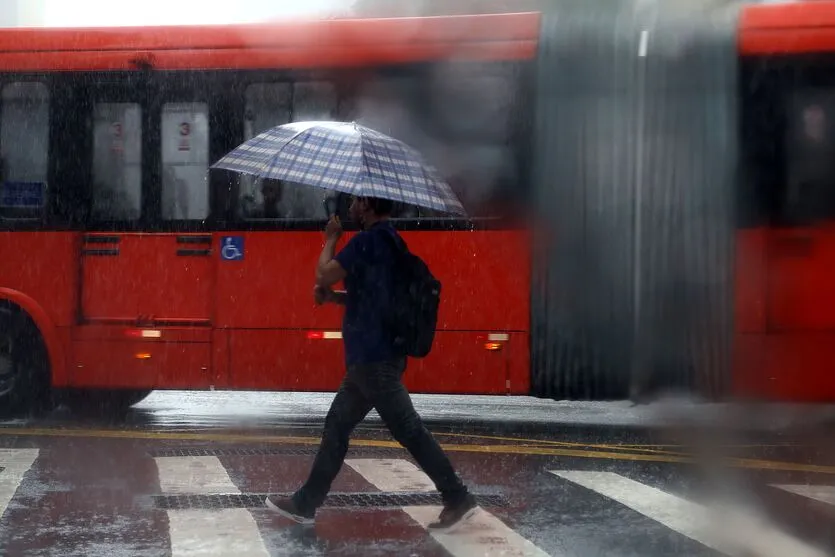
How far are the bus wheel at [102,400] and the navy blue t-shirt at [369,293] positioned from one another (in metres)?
6.03

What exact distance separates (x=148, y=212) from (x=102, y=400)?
2.49 m

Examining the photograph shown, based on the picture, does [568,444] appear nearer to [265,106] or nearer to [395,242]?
[265,106]

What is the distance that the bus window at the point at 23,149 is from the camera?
1190 cm

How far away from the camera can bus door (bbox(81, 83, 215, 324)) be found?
1169cm

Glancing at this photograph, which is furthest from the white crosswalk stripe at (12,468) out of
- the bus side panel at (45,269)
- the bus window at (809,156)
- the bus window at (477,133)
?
the bus window at (809,156)

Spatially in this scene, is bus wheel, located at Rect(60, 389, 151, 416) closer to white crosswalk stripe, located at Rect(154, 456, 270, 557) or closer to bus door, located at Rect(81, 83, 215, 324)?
bus door, located at Rect(81, 83, 215, 324)

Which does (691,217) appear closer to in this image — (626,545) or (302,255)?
(302,255)

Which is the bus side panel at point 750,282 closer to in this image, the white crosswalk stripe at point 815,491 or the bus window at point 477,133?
the bus window at point 477,133

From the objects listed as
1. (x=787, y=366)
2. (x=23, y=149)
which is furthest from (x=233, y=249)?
(x=787, y=366)

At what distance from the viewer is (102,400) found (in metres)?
13.3

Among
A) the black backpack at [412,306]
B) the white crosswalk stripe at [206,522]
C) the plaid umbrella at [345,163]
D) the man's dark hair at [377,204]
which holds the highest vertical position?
the plaid umbrella at [345,163]

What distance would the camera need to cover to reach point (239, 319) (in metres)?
11.6

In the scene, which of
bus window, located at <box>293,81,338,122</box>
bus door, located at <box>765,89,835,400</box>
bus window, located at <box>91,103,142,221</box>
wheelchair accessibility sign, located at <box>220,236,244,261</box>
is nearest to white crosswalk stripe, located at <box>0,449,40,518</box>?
wheelchair accessibility sign, located at <box>220,236,244,261</box>

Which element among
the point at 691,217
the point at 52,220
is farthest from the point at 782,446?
the point at 52,220
